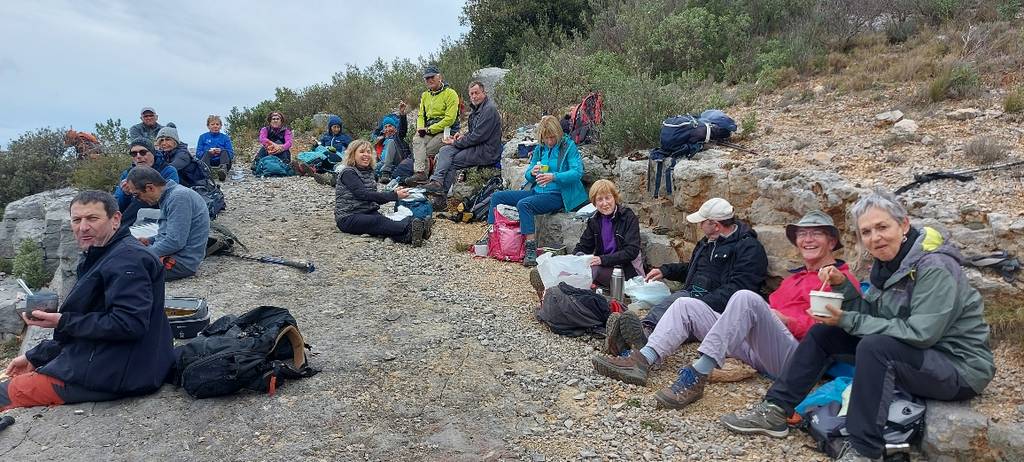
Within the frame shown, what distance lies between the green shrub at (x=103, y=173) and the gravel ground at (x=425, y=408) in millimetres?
5162

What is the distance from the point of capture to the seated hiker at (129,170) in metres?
7.31

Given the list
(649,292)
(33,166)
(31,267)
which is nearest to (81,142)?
(33,166)

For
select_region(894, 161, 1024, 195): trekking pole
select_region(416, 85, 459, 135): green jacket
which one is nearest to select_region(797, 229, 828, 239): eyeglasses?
select_region(894, 161, 1024, 195): trekking pole

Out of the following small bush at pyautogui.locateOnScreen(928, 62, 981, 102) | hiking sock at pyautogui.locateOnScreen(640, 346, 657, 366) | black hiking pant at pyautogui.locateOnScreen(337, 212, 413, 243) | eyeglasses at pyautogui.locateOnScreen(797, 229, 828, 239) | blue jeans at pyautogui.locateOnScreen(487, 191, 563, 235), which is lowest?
hiking sock at pyautogui.locateOnScreen(640, 346, 657, 366)

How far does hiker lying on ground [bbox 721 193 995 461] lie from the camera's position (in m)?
3.54

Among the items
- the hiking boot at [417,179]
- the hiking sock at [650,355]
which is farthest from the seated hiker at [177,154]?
the hiking sock at [650,355]

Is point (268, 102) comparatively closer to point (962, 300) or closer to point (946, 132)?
point (946, 132)

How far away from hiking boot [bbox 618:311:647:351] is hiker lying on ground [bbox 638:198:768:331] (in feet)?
1.01

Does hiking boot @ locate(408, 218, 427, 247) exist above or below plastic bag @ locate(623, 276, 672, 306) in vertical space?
above

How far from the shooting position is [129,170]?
7.57 metres

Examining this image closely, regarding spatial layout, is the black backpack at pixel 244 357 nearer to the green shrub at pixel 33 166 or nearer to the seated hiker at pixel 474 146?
the seated hiker at pixel 474 146

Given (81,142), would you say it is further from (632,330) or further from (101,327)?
(632,330)

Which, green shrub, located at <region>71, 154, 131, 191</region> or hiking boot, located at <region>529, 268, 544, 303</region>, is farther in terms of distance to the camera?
green shrub, located at <region>71, 154, 131, 191</region>

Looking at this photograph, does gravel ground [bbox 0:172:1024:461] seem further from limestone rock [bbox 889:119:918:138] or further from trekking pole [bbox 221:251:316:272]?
limestone rock [bbox 889:119:918:138]
